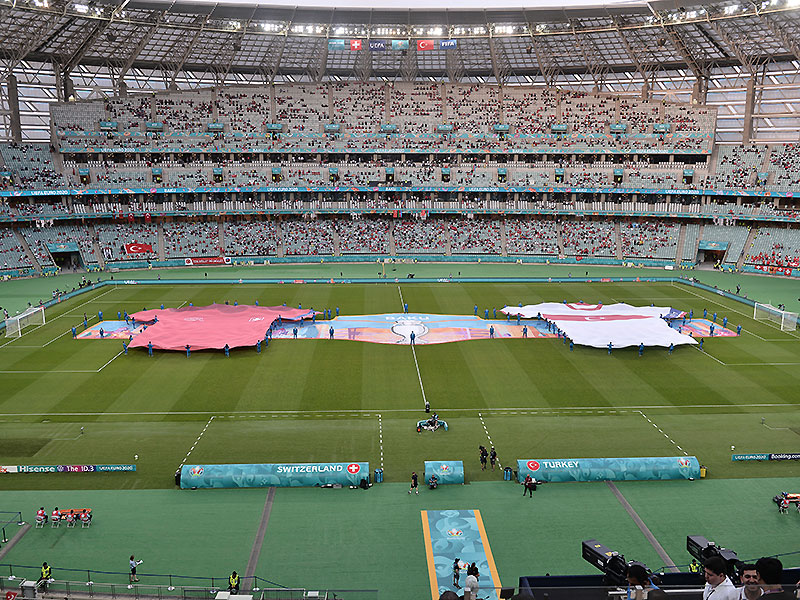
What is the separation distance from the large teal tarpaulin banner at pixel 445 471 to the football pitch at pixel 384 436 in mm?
498

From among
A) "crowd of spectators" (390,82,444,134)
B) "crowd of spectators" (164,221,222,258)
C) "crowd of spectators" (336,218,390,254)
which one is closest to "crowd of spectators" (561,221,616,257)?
"crowd of spectators" (336,218,390,254)

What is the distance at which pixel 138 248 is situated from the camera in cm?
8969

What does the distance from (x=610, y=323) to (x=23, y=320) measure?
4971 centimetres

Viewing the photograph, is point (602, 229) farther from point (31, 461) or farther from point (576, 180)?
point (31, 461)

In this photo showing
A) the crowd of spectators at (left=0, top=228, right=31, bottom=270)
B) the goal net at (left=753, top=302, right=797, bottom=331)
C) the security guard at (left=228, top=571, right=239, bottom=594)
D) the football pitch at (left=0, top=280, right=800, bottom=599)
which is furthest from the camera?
the crowd of spectators at (left=0, top=228, right=31, bottom=270)

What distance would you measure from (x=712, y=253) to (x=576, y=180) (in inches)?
884

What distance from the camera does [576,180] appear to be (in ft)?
327

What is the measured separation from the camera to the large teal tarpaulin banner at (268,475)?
2819cm

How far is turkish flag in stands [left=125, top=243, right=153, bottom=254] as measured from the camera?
Answer: 89000 millimetres

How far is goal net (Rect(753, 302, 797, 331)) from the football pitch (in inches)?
70.0

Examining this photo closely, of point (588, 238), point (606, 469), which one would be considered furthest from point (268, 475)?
point (588, 238)

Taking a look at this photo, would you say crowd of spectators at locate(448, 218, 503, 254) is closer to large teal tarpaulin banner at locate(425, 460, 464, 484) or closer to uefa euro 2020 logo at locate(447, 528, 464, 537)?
large teal tarpaulin banner at locate(425, 460, 464, 484)

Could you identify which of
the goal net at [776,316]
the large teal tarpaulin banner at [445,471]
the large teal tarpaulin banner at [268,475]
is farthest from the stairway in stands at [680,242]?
the large teal tarpaulin banner at [268,475]

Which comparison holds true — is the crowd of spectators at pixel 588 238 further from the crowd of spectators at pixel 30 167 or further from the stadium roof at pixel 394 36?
the crowd of spectators at pixel 30 167
